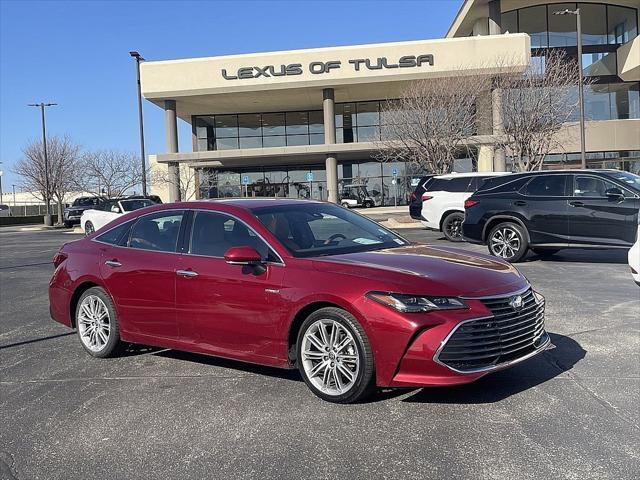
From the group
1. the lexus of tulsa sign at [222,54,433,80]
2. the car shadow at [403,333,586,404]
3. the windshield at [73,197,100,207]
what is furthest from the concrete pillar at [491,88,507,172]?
the windshield at [73,197,100,207]

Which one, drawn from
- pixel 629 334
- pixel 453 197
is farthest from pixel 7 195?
pixel 629 334

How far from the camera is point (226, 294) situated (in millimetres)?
5172

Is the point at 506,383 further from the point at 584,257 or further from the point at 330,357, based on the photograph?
the point at 584,257

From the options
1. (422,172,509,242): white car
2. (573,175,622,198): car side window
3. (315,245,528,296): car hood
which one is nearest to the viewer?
(315,245,528,296): car hood

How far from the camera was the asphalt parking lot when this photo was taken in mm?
3713

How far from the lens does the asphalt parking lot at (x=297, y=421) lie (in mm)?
A: 3713

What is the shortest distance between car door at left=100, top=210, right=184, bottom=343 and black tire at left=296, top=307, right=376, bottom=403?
4.96 ft

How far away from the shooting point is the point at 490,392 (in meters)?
4.89

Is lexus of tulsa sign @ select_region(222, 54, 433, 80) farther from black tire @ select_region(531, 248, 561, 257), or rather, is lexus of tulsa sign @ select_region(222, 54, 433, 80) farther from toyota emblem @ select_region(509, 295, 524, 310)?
toyota emblem @ select_region(509, 295, 524, 310)

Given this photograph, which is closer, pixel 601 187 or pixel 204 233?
pixel 204 233

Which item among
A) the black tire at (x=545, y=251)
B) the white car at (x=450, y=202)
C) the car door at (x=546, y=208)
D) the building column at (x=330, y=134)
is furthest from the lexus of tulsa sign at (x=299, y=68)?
the car door at (x=546, y=208)

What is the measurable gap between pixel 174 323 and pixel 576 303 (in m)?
5.46

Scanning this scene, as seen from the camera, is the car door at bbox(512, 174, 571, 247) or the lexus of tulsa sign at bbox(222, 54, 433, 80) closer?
the car door at bbox(512, 174, 571, 247)

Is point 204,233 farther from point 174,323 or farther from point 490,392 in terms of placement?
point 490,392
